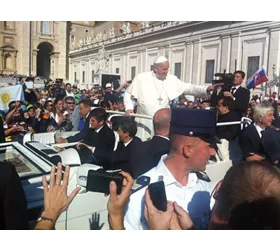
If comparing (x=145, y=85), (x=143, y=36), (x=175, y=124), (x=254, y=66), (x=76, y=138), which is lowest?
(x=76, y=138)

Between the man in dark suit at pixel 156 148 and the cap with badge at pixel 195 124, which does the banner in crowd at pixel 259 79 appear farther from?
the cap with badge at pixel 195 124

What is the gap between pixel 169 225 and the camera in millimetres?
1325

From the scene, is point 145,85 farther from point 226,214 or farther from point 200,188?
point 226,214

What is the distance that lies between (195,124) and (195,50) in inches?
719

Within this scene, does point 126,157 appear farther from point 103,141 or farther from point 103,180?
point 103,180

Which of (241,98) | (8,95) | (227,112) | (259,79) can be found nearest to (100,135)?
(227,112)

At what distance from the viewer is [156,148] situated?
9.18ft

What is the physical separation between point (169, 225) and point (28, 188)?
0.94 m

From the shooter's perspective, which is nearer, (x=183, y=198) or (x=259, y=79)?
(x=183, y=198)

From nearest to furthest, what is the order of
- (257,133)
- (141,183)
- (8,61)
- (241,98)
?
(141,183) < (257,133) < (241,98) < (8,61)

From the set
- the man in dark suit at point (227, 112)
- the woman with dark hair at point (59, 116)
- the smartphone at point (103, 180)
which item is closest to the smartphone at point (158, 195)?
the smartphone at point (103, 180)

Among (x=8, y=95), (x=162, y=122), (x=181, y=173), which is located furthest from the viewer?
(x=8, y=95)

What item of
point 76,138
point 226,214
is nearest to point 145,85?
point 76,138

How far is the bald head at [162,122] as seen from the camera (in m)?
2.86
